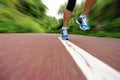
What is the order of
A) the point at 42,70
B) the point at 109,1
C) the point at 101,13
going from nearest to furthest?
the point at 42,70 → the point at 109,1 → the point at 101,13

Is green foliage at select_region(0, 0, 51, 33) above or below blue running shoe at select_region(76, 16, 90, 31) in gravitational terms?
below

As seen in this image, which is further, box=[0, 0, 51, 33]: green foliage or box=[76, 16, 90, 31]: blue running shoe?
box=[0, 0, 51, 33]: green foliage

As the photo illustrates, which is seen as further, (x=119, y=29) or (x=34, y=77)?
(x=119, y=29)

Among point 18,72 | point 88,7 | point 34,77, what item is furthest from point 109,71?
point 88,7

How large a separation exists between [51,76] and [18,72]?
29cm

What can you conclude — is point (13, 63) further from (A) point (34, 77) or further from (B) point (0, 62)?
(A) point (34, 77)

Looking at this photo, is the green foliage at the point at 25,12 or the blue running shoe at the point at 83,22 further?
the green foliage at the point at 25,12

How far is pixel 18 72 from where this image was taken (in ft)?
7.13

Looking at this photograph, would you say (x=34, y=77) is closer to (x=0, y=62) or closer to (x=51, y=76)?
(x=51, y=76)

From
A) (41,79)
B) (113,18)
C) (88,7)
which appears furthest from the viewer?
(113,18)

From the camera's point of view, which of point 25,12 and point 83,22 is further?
point 25,12

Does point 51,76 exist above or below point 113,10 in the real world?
above

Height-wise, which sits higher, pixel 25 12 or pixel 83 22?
pixel 83 22

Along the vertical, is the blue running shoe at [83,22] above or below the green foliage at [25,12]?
above
